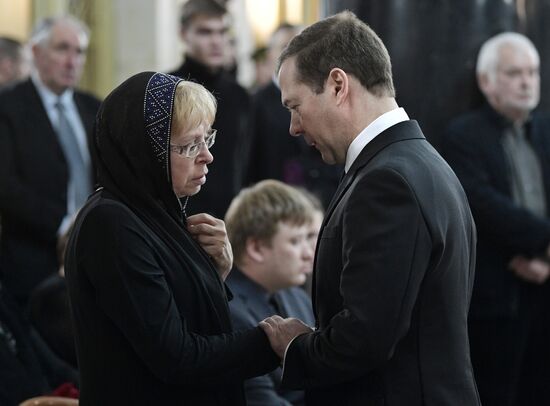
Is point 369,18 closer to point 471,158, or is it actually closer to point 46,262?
point 471,158

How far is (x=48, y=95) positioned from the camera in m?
6.29

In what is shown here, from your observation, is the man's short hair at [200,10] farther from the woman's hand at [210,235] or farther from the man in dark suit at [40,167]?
the woman's hand at [210,235]

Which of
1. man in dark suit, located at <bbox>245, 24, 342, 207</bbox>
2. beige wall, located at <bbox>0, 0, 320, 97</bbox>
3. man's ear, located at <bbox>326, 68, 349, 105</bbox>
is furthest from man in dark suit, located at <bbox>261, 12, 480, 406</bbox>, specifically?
beige wall, located at <bbox>0, 0, 320, 97</bbox>

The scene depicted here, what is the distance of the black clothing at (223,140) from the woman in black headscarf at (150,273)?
301cm

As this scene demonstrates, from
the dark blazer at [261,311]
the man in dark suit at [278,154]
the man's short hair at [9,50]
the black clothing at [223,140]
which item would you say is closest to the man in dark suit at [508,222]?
the man in dark suit at [278,154]

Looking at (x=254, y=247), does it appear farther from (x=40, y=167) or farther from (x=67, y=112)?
(x=67, y=112)

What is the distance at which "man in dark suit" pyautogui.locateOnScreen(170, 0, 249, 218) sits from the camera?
6.23 meters

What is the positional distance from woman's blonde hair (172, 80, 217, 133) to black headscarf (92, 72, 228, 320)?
0.07 ft

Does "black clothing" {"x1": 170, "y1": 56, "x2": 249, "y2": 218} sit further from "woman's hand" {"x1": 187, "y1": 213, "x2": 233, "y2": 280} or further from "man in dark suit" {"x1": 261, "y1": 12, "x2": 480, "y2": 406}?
"man in dark suit" {"x1": 261, "y1": 12, "x2": 480, "y2": 406}

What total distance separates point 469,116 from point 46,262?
82.7 inches

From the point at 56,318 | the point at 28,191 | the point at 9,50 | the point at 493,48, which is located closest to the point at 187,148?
the point at 56,318

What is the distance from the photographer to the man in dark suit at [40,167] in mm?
5930

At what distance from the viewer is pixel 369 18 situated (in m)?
5.04

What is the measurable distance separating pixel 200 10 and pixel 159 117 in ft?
12.0
